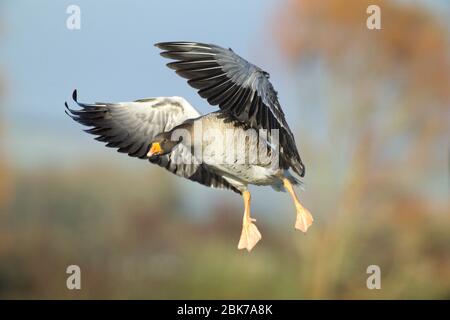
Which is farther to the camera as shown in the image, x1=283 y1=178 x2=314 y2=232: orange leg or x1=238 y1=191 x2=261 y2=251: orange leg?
x1=238 y1=191 x2=261 y2=251: orange leg

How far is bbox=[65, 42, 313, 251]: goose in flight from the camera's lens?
3.32 meters

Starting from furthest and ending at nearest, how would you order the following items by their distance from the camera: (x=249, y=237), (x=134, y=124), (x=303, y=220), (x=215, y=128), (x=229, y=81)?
(x=134, y=124) < (x=249, y=237) < (x=303, y=220) < (x=215, y=128) < (x=229, y=81)

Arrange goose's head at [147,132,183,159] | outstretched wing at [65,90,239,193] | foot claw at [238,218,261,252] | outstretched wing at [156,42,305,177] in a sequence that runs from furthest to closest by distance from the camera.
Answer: outstretched wing at [65,90,239,193] → foot claw at [238,218,261,252] → goose's head at [147,132,183,159] → outstretched wing at [156,42,305,177]

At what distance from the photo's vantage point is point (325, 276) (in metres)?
10.5

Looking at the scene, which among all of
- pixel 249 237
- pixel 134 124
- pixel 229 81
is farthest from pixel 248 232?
pixel 229 81

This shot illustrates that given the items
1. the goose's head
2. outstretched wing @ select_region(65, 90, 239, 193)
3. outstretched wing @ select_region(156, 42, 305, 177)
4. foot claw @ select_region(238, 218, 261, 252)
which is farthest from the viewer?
outstretched wing @ select_region(65, 90, 239, 193)

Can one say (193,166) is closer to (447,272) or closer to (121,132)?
(121,132)

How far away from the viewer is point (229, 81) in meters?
3.35

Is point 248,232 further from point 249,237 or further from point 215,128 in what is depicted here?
point 215,128

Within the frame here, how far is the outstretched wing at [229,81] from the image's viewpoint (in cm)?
327

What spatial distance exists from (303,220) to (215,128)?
680 millimetres

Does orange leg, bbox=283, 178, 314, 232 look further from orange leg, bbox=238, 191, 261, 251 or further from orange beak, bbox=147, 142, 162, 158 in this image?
orange beak, bbox=147, 142, 162, 158

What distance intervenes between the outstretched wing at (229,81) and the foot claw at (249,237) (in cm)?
67

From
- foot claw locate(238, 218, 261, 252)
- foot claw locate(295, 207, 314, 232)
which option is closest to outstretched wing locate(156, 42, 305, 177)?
foot claw locate(295, 207, 314, 232)
